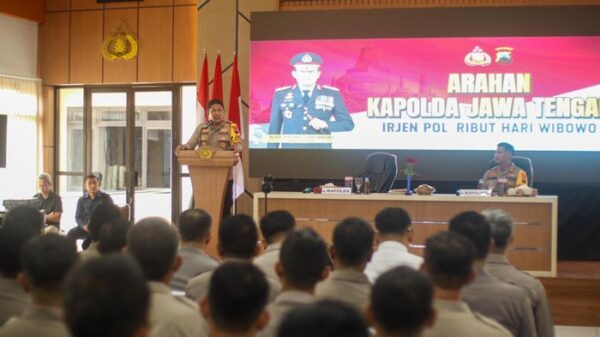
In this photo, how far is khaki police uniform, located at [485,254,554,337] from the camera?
2.84 metres

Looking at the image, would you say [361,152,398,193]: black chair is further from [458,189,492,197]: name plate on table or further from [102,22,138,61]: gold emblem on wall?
[102,22,138,61]: gold emblem on wall

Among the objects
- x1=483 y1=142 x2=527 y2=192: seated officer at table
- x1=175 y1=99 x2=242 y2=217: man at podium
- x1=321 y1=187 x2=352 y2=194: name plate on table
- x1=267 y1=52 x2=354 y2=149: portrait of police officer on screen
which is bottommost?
x1=321 y1=187 x2=352 y2=194: name plate on table

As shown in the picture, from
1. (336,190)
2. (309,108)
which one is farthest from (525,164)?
(309,108)

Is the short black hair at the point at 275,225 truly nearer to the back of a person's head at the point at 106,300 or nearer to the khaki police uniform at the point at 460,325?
the khaki police uniform at the point at 460,325

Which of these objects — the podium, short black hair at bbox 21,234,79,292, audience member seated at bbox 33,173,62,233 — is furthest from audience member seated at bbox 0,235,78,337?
audience member seated at bbox 33,173,62,233

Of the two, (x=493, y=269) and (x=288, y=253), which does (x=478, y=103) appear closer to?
(x=493, y=269)

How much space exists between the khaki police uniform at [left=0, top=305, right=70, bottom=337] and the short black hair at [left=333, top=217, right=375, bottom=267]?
3.57 ft

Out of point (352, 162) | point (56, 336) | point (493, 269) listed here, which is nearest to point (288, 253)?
point (56, 336)

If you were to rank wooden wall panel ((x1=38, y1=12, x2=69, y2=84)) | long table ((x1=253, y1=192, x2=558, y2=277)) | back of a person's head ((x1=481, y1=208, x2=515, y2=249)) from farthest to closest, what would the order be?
wooden wall panel ((x1=38, y1=12, x2=69, y2=84))
long table ((x1=253, y1=192, x2=558, y2=277))
back of a person's head ((x1=481, y1=208, x2=515, y2=249))

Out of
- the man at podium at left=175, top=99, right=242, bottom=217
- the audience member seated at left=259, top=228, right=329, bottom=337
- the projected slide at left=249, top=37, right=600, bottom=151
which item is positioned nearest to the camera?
the audience member seated at left=259, top=228, right=329, bottom=337

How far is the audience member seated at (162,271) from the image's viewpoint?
206 centimetres

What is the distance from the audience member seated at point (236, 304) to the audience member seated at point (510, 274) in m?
1.50

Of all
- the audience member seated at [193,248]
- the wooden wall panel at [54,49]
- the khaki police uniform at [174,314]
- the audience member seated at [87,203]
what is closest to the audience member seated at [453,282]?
the khaki police uniform at [174,314]

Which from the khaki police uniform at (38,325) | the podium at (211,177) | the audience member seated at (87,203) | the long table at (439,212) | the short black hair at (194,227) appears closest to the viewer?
the khaki police uniform at (38,325)
